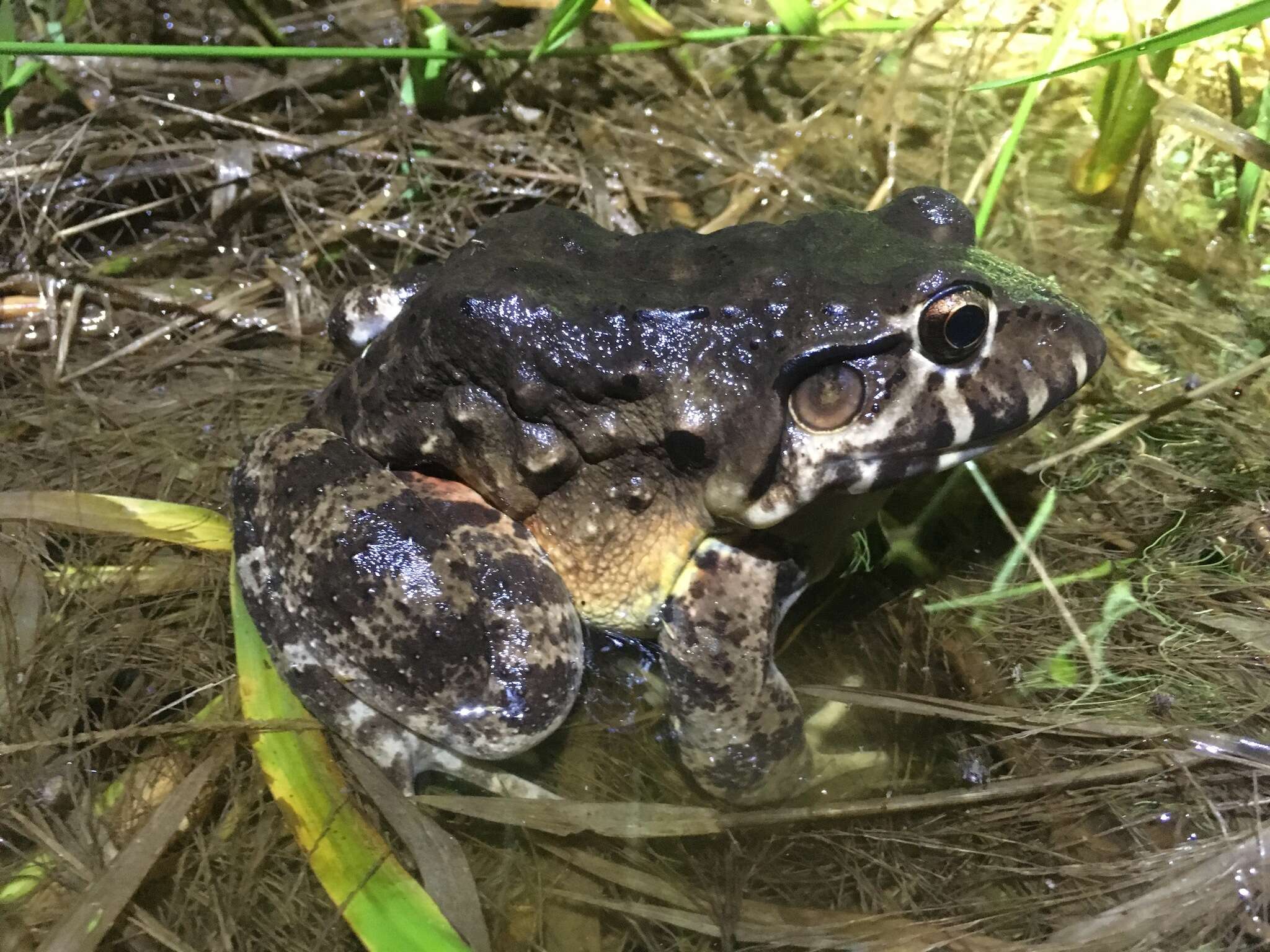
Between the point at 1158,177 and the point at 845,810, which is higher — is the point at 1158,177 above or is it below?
above

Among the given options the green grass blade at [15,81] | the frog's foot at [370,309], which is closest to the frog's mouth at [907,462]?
the frog's foot at [370,309]

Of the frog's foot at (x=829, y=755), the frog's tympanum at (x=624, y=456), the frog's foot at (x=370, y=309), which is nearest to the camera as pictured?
the frog's tympanum at (x=624, y=456)

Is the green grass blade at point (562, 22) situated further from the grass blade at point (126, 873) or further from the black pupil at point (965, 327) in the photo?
the grass blade at point (126, 873)

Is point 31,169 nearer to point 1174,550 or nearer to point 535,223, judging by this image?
point 535,223

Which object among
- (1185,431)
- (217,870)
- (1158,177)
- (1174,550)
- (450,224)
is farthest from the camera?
(450,224)

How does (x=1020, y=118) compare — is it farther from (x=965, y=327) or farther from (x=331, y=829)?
(x=331, y=829)

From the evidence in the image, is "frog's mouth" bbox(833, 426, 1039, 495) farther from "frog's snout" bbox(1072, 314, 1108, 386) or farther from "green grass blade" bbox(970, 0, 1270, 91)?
"green grass blade" bbox(970, 0, 1270, 91)

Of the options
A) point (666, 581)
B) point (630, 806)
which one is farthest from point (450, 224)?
point (630, 806)
